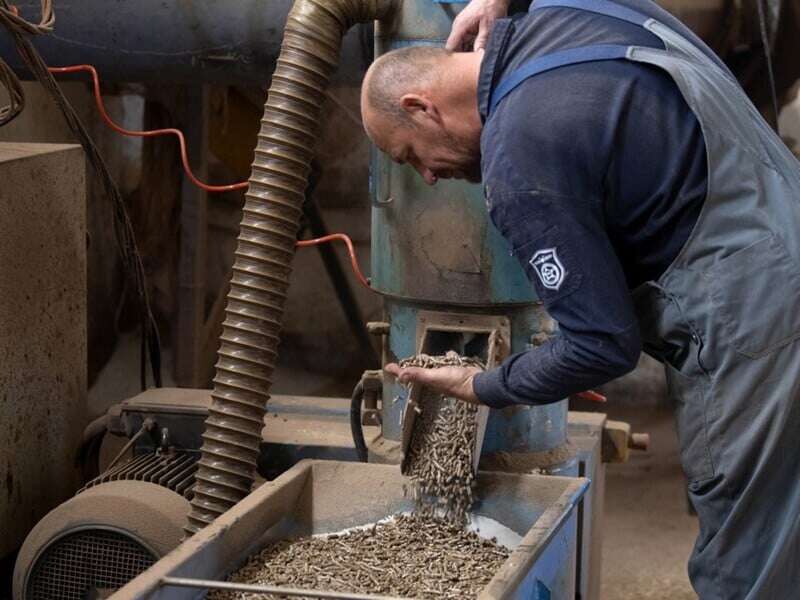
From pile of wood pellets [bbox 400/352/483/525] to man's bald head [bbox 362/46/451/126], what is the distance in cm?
56

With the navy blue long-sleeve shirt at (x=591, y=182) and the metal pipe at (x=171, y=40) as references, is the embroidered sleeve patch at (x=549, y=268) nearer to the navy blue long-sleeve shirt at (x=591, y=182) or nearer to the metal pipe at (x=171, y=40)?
the navy blue long-sleeve shirt at (x=591, y=182)

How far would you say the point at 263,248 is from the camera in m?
2.60

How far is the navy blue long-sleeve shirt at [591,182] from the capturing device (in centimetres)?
181

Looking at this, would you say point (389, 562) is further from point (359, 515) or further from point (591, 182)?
point (591, 182)

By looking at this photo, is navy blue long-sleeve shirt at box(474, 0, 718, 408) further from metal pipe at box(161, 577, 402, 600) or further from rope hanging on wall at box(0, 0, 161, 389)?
rope hanging on wall at box(0, 0, 161, 389)

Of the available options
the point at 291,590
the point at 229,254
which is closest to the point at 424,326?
the point at 291,590

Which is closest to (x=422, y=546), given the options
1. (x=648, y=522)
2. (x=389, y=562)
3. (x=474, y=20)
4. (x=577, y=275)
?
(x=389, y=562)

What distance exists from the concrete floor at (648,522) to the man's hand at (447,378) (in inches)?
80.5

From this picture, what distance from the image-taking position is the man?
1.82 meters

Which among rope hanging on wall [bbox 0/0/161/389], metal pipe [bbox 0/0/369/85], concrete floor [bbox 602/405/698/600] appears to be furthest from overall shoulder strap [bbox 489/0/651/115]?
concrete floor [bbox 602/405/698/600]

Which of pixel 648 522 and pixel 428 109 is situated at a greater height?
pixel 428 109

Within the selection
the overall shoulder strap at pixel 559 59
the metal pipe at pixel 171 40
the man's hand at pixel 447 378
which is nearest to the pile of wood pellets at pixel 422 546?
the man's hand at pixel 447 378

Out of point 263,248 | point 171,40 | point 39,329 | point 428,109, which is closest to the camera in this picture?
point 428,109

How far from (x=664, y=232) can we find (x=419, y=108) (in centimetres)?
41
